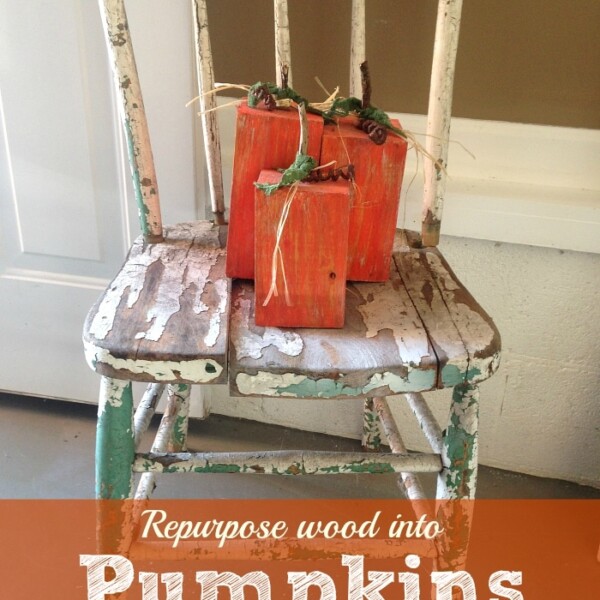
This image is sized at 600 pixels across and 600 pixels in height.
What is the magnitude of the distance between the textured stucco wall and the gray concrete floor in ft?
0.10

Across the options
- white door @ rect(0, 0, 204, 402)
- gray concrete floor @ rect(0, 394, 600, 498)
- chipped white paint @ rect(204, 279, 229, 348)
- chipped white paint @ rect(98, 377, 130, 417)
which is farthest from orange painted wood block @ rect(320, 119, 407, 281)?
gray concrete floor @ rect(0, 394, 600, 498)

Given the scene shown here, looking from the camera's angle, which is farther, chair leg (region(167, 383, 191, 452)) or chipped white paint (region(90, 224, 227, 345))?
chair leg (region(167, 383, 191, 452))

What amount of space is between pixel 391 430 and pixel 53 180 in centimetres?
59

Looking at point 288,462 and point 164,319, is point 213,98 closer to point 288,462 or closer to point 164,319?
point 164,319

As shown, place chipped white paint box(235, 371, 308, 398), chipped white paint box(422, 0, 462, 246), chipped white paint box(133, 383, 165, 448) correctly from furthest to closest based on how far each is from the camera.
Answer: chipped white paint box(133, 383, 165, 448) < chipped white paint box(422, 0, 462, 246) < chipped white paint box(235, 371, 308, 398)

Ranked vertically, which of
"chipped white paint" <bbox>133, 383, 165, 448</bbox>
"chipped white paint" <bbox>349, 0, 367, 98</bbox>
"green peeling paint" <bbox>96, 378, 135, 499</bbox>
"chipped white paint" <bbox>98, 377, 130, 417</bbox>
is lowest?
"chipped white paint" <bbox>133, 383, 165, 448</bbox>

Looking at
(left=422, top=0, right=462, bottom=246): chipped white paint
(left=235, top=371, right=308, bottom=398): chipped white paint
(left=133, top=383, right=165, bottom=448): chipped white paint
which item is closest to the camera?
(left=235, top=371, right=308, bottom=398): chipped white paint

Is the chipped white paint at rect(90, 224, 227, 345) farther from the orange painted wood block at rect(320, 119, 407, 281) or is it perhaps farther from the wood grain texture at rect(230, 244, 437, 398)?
the orange painted wood block at rect(320, 119, 407, 281)

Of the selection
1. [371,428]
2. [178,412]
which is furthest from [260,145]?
[371,428]

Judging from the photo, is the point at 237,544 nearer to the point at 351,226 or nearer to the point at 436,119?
the point at 351,226

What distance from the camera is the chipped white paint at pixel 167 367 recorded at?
1.72 ft

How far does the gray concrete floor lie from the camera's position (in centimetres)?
100

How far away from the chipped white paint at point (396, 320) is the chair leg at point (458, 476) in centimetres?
7

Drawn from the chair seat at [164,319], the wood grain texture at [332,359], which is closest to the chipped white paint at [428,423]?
the wood grain texture at [332,359]
